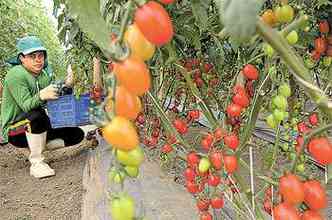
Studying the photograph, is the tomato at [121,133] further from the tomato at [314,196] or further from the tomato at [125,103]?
the tomato at [314,196]

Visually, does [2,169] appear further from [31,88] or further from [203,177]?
[203,177]

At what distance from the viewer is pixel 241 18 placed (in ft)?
1.24

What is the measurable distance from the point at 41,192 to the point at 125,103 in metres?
2.36

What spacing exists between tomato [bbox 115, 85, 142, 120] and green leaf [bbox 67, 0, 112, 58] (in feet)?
0.22

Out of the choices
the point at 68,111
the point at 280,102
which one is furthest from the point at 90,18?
the point at 68,111

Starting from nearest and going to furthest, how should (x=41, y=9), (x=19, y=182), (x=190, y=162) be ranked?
1. (x=190, y=162)
2. (x=19, y=182)
3. (x=41, y=9)

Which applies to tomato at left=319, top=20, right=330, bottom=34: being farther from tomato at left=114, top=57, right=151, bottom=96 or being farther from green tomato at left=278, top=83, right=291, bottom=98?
tomato at left=114, top=57, right=151, bottom=96

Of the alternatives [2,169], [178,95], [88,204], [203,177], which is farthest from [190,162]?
[2,169]

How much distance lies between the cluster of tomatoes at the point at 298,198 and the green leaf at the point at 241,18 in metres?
0.24

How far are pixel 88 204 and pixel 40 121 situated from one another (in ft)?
3.38

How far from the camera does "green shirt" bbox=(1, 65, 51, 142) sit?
2900mm

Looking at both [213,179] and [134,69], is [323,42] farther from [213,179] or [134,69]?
[134,69]

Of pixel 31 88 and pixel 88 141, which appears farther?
pixel 88 141

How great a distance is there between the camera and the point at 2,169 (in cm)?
308
